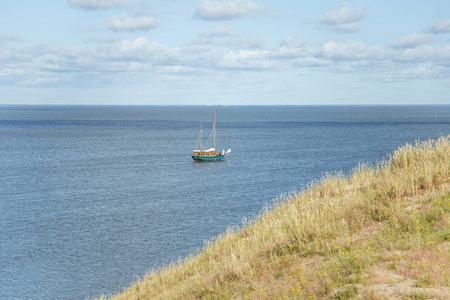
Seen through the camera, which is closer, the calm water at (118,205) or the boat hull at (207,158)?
the calm water at (118,205)

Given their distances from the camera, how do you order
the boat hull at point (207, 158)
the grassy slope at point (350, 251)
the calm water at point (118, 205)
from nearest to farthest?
the grassy slope at point (350, 251) → the calm water at point (118, 205) → the boat hull at point (207, 158)

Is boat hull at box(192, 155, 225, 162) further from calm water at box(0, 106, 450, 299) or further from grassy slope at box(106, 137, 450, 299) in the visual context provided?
grassy slope at box(106, 137, 450, 299)

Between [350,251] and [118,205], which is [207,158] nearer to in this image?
[118,205]

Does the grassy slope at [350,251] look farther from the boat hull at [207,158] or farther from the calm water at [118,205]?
the boat hull at [207,158]

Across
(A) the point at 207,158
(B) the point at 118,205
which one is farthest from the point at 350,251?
(A) the point at 207,158

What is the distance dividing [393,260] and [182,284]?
6.28 metres

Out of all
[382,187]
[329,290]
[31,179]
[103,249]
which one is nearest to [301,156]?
[31,179]

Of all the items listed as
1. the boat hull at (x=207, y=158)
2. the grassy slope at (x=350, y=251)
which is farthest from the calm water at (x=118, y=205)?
the grassy slope at (x=350, y=251)

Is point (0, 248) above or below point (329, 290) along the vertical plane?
below

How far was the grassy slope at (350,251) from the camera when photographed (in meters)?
8.66

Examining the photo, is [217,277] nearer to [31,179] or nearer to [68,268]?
[68,268]

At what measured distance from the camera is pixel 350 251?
10.1 metres

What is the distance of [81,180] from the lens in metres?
59.5

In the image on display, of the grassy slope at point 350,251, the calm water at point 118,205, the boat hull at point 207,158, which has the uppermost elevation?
the grassy slope at point 350,251
